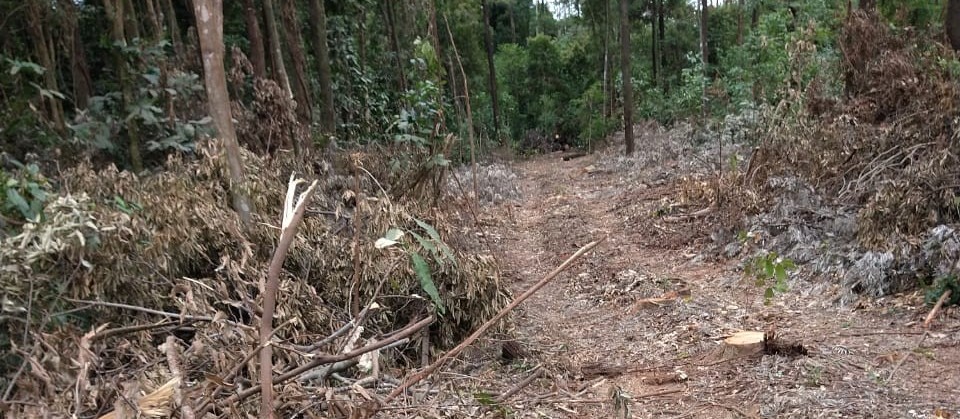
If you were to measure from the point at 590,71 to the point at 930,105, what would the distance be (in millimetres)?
17794

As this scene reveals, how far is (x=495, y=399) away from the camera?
3.21 meters

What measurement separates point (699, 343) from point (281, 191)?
3374mm

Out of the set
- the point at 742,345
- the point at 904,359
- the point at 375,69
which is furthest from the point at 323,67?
the point at 904,359

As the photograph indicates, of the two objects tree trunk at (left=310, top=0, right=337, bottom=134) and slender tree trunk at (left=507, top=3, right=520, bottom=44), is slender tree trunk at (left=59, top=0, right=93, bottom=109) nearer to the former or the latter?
tree trunk at (left=310, top=0, right=337, bottom=134)

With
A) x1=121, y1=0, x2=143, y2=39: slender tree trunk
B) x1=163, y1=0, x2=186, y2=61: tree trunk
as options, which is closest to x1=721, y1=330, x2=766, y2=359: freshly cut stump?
x1=163, y1=0, x2=186, y2=61: tree trunk

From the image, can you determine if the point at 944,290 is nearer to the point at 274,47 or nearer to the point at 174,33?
the point at 274,47

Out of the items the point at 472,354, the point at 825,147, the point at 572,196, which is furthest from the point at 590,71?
the point at 472,354

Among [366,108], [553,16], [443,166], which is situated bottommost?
[443,166]

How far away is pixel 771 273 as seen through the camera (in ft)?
14.7

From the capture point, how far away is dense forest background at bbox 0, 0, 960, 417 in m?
2.98

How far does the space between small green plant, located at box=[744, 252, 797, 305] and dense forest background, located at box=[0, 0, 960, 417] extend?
0.07m

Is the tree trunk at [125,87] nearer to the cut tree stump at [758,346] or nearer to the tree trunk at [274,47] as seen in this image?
the tree trunk at [274,47]

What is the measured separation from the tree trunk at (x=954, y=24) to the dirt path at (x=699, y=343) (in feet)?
11.1

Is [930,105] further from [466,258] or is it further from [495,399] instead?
[495,399]
